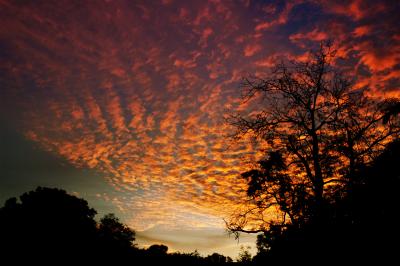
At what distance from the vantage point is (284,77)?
635 inches

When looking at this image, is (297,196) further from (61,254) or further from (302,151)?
(61,254)

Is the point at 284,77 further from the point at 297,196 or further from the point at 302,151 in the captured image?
the point at 297,196

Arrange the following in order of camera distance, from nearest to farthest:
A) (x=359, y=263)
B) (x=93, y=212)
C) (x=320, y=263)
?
1. (x=359, y=263)
2. (x=320, y=263)
3. (x=93, y=212)

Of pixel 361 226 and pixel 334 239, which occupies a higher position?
pixel 361 226

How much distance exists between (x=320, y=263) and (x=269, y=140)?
7430 mm

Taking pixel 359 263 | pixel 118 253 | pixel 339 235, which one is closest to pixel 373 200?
pixel 339 235

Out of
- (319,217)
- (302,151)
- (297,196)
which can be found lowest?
(319,217)

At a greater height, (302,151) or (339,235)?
(302,151)

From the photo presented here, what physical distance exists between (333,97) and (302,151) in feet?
12.1

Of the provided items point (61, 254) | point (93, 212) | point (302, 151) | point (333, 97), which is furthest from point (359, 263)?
point (93, 212)

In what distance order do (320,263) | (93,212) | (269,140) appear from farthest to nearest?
1. (93,212)
2. (269,140)
3. (320,263)

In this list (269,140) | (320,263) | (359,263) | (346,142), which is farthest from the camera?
(269,140)

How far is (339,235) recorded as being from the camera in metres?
11.5

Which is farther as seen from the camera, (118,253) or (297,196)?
(297,196)
